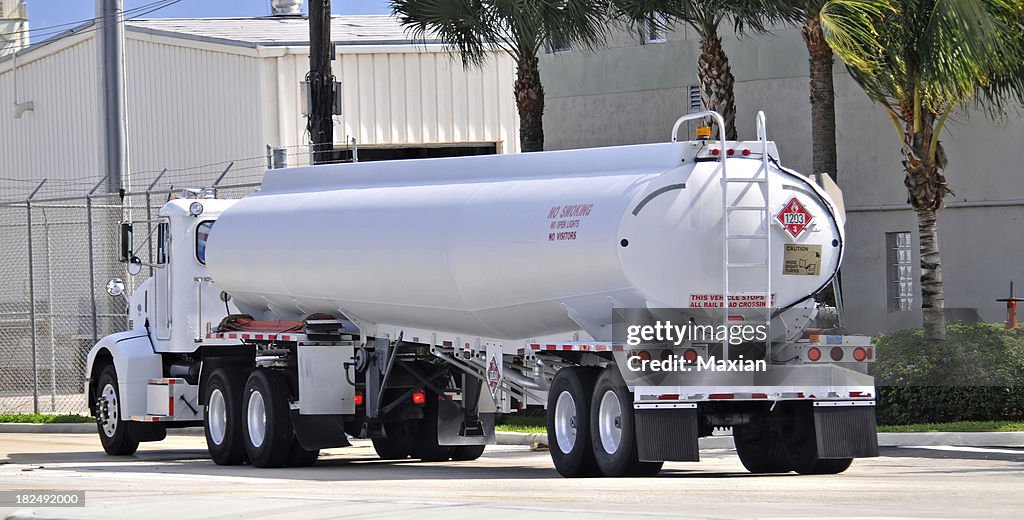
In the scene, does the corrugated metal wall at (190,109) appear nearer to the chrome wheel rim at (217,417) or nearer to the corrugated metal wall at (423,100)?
the corrugated metal wall at (423,100)

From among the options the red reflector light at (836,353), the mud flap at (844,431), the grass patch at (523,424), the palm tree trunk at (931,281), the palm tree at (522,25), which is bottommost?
the grass patch at (523,424)

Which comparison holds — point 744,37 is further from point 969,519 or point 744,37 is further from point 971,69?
point 969,519

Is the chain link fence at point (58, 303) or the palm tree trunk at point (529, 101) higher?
the palm tree trunk at point (529, 101)

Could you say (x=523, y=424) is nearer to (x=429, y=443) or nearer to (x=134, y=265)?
(x=429, y=443)

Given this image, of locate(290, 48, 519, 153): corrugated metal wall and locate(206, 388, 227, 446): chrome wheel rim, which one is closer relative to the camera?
locate(206, 388, 227, 446): chrome wheel rim

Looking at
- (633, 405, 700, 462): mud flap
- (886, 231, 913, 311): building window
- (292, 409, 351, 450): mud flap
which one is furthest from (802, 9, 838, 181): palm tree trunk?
(633, 405, 700, 462): mud flap

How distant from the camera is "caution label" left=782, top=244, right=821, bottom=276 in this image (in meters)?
15.0

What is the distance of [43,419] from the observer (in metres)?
27.0

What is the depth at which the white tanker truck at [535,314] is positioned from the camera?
14.6 metres

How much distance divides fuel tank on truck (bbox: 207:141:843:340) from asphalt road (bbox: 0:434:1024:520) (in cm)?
163

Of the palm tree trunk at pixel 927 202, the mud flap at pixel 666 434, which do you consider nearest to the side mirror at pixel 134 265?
the mud flap at pixel 666 434

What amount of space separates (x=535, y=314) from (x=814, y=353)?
2.53 metres

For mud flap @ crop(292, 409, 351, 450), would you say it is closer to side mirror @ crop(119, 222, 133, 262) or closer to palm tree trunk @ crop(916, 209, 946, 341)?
side mirror @ crop(119, 222, 133, 262)

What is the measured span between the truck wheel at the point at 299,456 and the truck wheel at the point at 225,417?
26.4 inches
